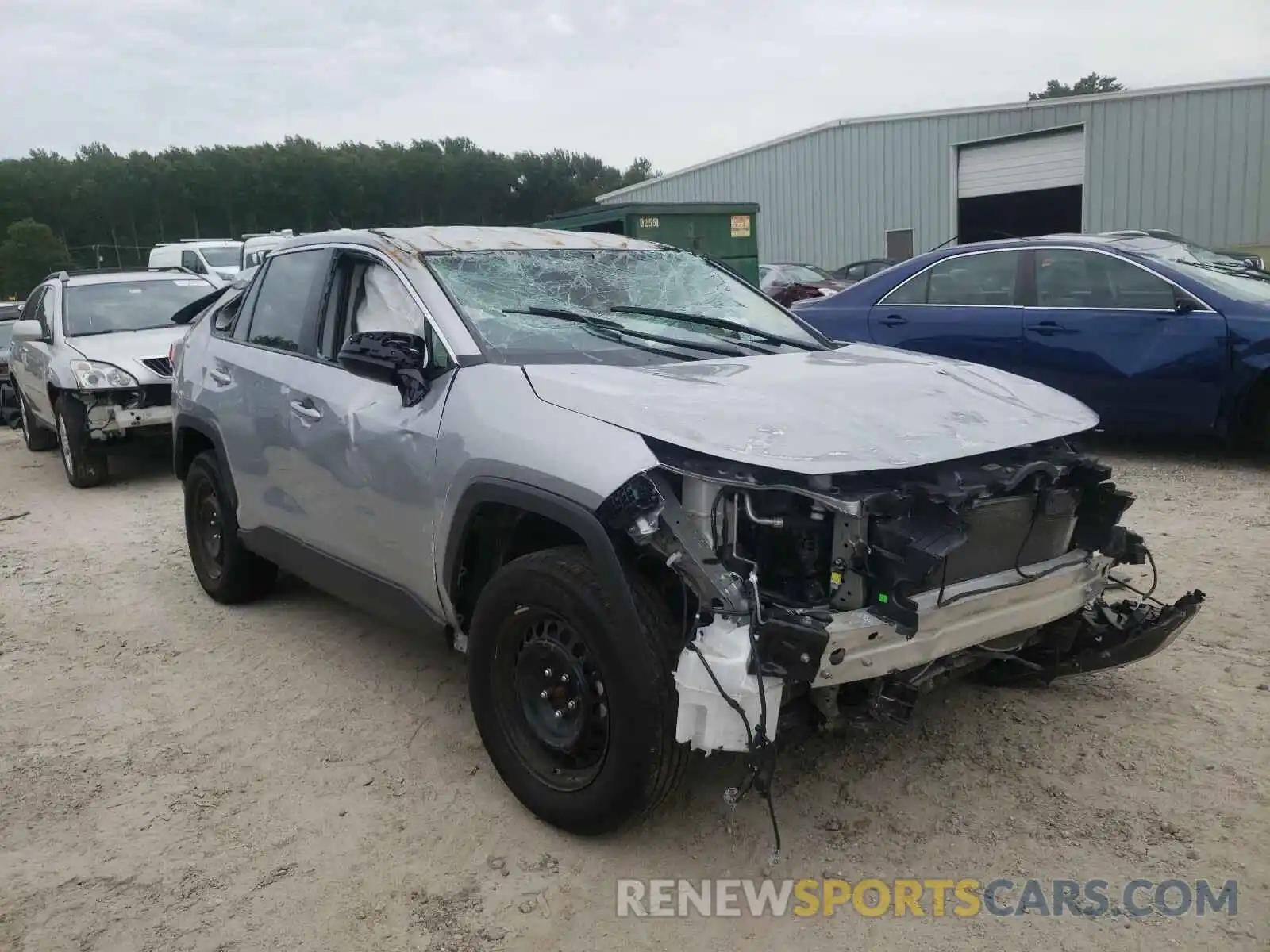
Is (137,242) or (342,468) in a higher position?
(137,242)

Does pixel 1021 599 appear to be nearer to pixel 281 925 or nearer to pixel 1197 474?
pixel 281 925

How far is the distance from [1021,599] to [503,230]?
2.62 m

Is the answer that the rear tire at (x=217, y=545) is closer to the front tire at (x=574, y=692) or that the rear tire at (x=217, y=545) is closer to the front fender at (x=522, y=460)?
the front fender at (x=522, y=460)

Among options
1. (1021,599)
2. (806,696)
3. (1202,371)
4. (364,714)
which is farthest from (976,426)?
(1202,371)

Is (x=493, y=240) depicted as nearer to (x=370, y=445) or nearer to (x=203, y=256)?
(x=370, y=445)

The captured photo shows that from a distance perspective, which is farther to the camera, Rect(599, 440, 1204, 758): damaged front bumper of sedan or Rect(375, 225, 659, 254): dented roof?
Rect(375, 225, 659, 254): dented roof

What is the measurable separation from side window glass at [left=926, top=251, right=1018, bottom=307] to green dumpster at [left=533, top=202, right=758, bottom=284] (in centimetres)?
556

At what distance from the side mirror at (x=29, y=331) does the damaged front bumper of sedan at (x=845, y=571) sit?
309 inches

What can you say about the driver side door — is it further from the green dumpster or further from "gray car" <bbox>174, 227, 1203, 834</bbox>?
the green dumpster

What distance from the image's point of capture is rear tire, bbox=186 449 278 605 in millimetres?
5121

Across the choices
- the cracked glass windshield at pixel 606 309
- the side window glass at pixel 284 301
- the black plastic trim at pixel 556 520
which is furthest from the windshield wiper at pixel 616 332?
the side window glass at pixel 284 301

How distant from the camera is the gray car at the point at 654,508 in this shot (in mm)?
2754

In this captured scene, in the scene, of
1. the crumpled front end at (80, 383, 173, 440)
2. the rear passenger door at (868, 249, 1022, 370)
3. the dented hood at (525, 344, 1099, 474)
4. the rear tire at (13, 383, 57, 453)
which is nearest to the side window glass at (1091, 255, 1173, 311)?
the rear passenger door at (868, 249, 1022, 370)

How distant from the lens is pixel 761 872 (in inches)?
117
